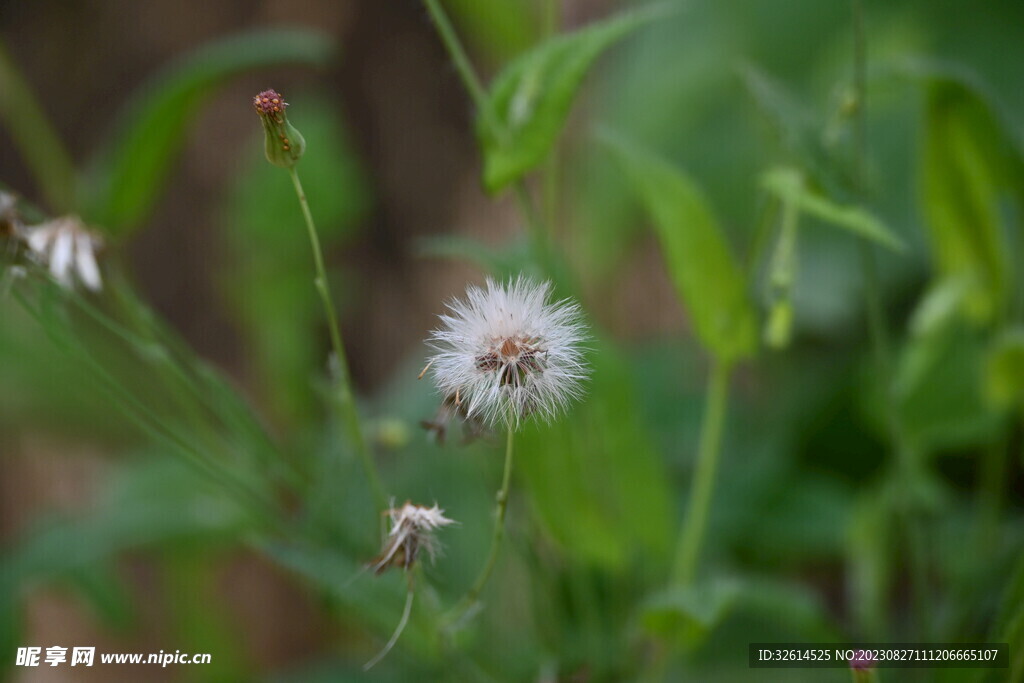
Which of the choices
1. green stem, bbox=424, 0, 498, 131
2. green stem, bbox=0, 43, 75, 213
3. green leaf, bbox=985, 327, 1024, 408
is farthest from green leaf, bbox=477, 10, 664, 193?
green stem, bbox=0, 43, 75, 213

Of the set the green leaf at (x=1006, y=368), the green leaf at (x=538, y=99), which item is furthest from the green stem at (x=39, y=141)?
the green leaf at (x=1006, y=368)

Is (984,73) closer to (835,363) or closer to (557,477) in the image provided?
(835,363)

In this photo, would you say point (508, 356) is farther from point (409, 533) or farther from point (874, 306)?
point (874, 306)

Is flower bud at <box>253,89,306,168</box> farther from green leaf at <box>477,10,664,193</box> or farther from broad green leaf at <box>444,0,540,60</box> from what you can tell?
broad green leaf at <box>444,0,540,60</box>

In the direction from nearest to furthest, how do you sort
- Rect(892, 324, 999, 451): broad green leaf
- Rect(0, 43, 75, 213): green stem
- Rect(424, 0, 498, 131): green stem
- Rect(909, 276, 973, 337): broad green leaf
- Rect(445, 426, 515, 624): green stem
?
Rect(445, 426, 515, 624): green stem < Rect(424, 0, 498, 131): green stem < Rect(909, 276, 973, 337): broad green leaf < Rect(892, 324, 999, 451): broad green leaf < Rect(0, 43, 75, 213): green stem

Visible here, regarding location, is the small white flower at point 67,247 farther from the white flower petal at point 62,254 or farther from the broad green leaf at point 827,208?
the broad green leaf at point 827,208

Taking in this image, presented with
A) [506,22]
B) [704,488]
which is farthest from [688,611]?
[506,22]

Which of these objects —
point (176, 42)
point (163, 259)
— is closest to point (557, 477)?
point (163, 259)
